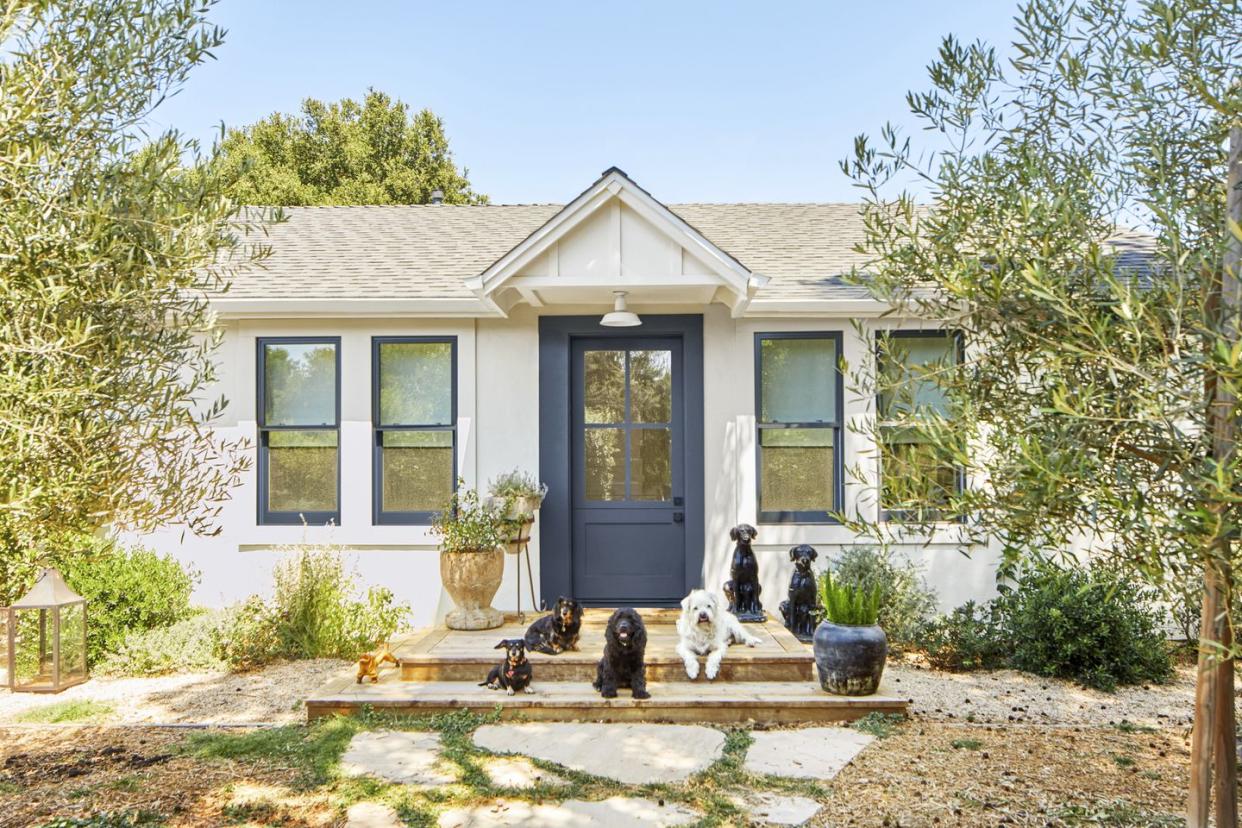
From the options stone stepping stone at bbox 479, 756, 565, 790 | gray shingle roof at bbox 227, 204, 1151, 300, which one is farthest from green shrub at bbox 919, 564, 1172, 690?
stone stepping stone at bbox 479, 756, 565, 790

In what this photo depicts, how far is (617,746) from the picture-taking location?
501cm

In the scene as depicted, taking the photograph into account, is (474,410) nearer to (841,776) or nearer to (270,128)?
(841,776)

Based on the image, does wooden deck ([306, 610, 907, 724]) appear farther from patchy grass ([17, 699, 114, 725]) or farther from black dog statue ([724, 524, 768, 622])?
patchy grass ([17, 699, 114, 725])

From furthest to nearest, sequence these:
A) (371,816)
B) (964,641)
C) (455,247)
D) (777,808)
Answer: (455,247) → (964,641) → (777,808) → (371,816)

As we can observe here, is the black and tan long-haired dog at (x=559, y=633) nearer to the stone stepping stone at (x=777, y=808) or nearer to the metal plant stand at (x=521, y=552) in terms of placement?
the metal plant stand at (x=521, y=552)

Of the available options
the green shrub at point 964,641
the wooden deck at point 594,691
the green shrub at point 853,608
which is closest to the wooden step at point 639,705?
the wooden deck at point 594,691

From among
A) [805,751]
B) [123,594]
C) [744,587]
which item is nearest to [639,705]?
[805,751]

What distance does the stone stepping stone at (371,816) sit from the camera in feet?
12.7

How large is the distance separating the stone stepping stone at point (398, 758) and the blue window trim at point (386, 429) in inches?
117

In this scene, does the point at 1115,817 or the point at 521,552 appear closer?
the point at 1115,817

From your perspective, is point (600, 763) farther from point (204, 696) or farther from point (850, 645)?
point (204, 696)

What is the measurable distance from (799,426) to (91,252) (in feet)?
20.5

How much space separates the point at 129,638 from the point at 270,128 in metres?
21.8

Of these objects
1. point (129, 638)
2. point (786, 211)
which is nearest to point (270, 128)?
point (786, 211)
